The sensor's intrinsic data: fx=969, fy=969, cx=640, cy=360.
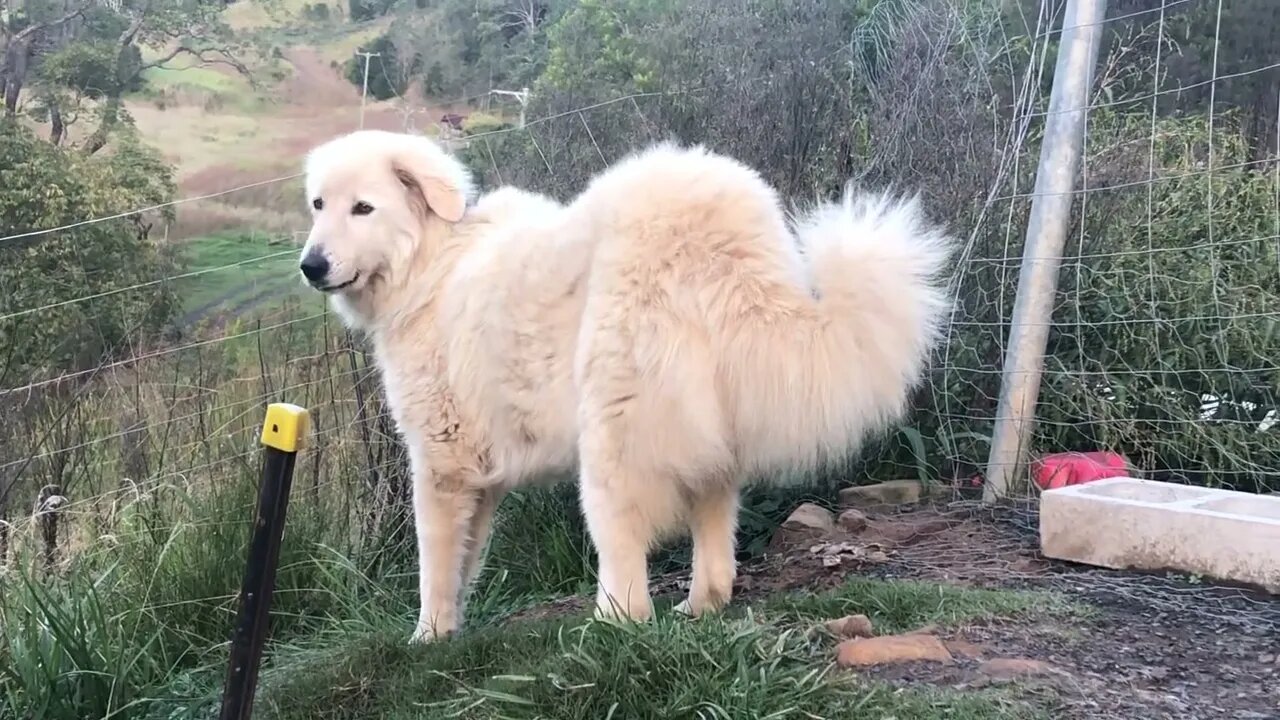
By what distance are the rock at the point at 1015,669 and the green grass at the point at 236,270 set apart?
421 centimetres

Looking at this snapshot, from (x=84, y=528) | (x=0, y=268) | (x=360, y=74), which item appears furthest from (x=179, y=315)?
(x=360, y=74)

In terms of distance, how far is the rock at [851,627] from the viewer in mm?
2283

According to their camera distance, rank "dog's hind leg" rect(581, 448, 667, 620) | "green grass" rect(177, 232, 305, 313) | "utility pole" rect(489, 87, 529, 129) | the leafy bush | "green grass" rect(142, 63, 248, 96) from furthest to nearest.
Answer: "green grass" rect(142, 63, 248, 96), "utility pole" rect(489, 87, 529, 129), "green grass" rect(177, 232, 305, 313), the leafy bush, "dog's hind leg" rect(581, 448, 667, 620)

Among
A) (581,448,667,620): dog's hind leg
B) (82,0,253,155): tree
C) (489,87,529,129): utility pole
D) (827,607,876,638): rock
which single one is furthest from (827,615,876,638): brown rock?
(82,0,253,155): tree

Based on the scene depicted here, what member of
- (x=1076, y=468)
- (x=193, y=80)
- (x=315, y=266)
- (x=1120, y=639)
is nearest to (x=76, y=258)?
(x=193, y=80)

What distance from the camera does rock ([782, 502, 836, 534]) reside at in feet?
11.7

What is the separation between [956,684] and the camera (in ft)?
6.45

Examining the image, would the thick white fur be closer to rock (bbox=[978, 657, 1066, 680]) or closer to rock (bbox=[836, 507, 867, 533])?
rock (bbox=[978, 657, 1066, 680])

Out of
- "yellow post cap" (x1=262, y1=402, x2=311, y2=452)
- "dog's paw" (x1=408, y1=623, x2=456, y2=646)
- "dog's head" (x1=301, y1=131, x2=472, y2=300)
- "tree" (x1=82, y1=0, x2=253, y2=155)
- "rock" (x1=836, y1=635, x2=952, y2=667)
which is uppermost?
"tree" (x1=82, y1=0, x2=253, y2=155)

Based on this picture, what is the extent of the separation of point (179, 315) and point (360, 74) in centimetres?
244

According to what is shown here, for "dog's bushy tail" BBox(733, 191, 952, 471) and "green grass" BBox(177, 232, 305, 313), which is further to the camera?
"green grass" BBox(177, 232, 305, 313)

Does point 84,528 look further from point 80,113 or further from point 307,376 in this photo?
point 80,113

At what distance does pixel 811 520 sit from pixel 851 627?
1.33 meters

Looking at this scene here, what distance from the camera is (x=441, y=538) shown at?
10.3 ft
